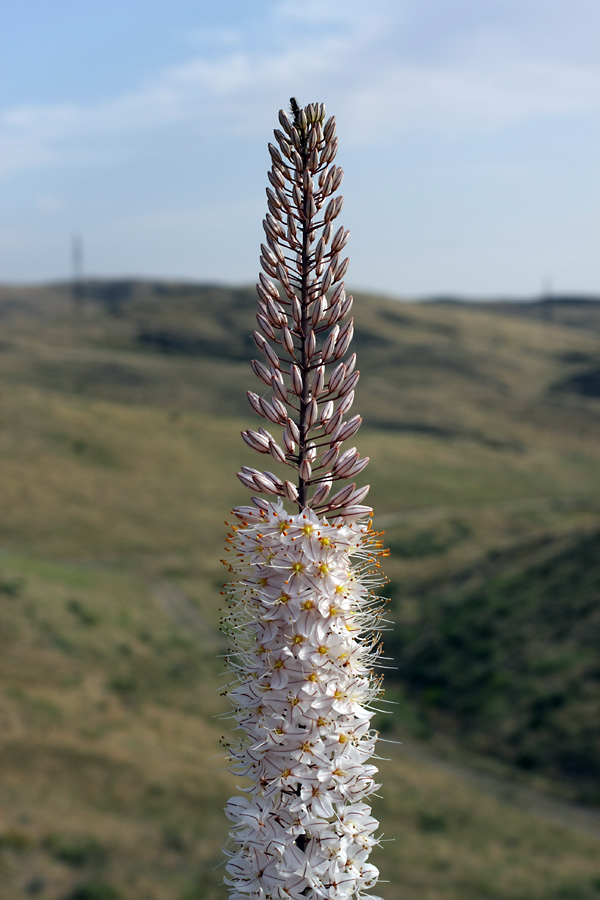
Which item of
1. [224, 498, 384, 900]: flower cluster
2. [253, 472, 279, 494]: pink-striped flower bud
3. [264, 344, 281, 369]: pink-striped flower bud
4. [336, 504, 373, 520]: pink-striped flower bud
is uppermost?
[264, 344, 281, 369]: pink-striped flower bud

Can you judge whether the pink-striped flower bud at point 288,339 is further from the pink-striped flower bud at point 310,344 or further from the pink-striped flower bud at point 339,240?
the pink-striped flower bud at point 339,240

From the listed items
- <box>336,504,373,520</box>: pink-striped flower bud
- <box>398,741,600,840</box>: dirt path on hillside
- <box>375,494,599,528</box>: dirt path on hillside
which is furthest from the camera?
<box>375,494,599,528</box>: dirt path on hillside

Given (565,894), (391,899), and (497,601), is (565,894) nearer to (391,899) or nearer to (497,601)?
(391,899)

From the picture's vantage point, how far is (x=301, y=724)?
156 inches

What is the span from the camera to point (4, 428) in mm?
71125

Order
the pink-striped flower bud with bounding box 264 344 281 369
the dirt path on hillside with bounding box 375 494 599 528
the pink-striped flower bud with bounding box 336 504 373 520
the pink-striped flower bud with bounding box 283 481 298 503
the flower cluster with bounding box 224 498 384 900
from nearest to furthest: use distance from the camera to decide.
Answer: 1. the flower cluster with bounding box 224 498 384 900
2. the pink-striped flower bud with bounding box 264 344 281 369
3. the pink-striped flower bud with bounding box 283 481 298 503
4. the pink-striped flower bud with bounding box 336 504 373 520
5. the dirt path on hillside with bounding box 375 494 599 528

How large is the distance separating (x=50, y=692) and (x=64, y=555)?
25.2m

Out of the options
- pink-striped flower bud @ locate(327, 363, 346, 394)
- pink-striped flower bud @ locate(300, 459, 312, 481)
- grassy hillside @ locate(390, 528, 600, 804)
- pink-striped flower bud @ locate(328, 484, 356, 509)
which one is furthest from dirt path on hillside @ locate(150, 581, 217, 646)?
pink-striped flower bud @ locate(300, 459, 312, 481)

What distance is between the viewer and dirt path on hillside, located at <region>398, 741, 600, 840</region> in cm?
2470

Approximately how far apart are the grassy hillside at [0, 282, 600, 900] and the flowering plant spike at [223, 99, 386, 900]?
58 centimetres

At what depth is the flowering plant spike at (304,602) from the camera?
3.91m

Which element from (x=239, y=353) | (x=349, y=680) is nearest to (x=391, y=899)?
→ (x=349, y=680)

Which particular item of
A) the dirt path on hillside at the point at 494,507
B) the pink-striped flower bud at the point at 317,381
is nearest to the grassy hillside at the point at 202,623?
the dirt path on hillside at the point at 494,507

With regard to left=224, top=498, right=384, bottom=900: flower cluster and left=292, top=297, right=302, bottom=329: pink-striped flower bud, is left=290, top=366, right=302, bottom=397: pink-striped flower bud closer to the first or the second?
left=292, top=297, right=302, bottom=329: pink-striped flower bud
